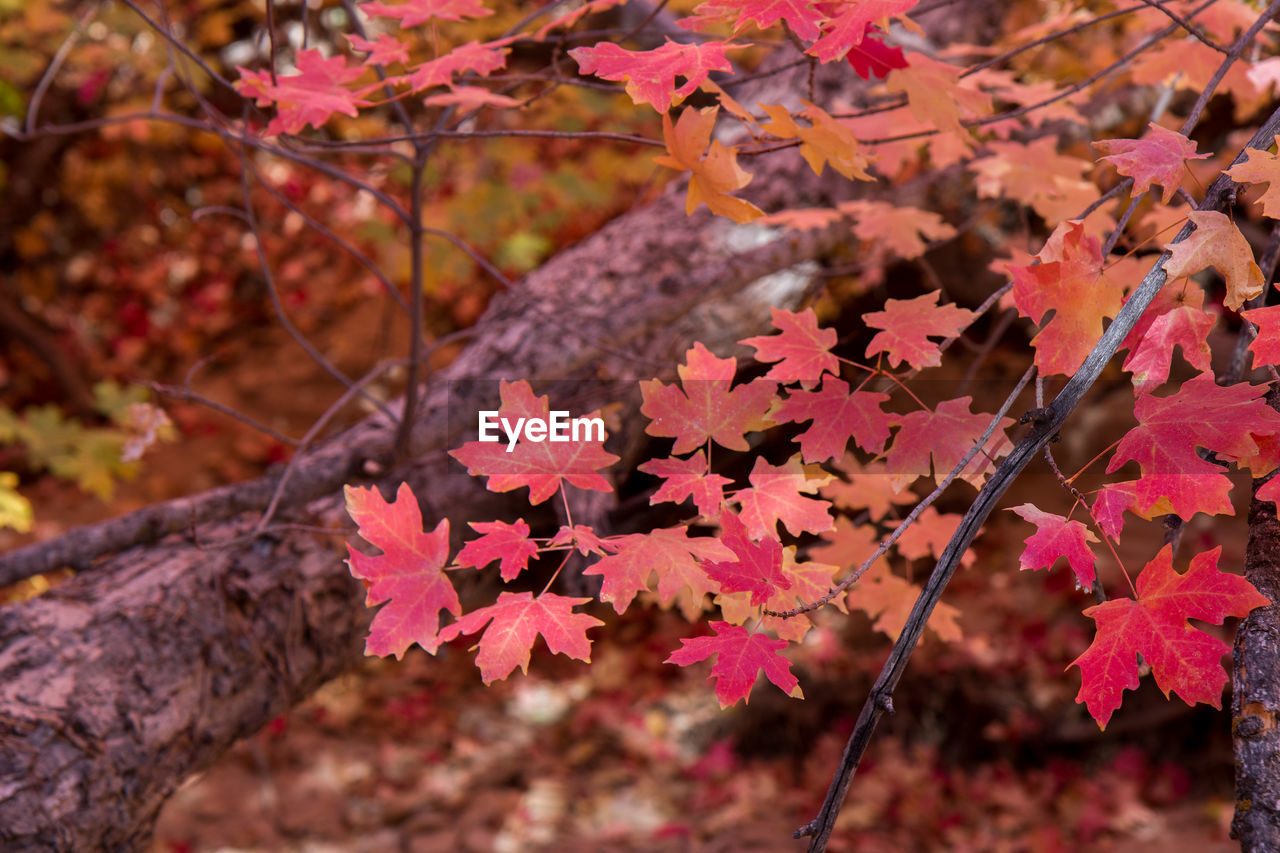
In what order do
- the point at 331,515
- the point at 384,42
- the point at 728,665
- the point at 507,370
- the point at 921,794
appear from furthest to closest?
1. the point at 921,794
2. the point at 507,370
3. the point at 331,515
4. the point at 384,42
5. the point at 728,665

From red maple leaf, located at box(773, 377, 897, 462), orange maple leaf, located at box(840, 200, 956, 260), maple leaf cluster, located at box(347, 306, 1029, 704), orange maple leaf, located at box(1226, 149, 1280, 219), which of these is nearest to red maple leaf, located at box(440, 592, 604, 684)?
maple leaf cluster, located at box(347, 306, 1029, 704)

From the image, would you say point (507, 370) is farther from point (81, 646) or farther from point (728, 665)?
point (728, 665)

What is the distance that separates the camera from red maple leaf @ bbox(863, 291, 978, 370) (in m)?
1.03

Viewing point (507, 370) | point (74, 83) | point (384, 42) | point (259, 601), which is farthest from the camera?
point (74, 83)

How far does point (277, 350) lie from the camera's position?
5.21m

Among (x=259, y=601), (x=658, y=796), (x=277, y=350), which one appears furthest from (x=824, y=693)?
(x=277, y=350)

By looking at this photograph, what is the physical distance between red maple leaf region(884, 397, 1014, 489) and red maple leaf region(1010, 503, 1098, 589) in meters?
0.14

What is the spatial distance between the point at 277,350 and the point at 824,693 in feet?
13.1

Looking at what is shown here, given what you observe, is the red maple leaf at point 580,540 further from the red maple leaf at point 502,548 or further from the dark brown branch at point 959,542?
the dark brown branch at point 959,542

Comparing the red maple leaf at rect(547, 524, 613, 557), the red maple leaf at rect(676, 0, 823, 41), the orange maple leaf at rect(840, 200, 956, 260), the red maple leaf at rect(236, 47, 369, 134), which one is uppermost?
the red maple leaf at rect(676, 0, 823, 41)

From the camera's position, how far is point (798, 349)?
105cm

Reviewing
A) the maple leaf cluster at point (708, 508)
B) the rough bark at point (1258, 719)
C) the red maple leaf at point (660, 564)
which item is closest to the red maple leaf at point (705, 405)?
the maple leaf cluster at point (708, 508)

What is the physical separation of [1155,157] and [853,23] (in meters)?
0.38

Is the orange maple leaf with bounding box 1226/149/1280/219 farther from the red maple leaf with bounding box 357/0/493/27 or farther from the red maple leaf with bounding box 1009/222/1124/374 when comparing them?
the red maple leaf with bounding box 357/0/493/27
